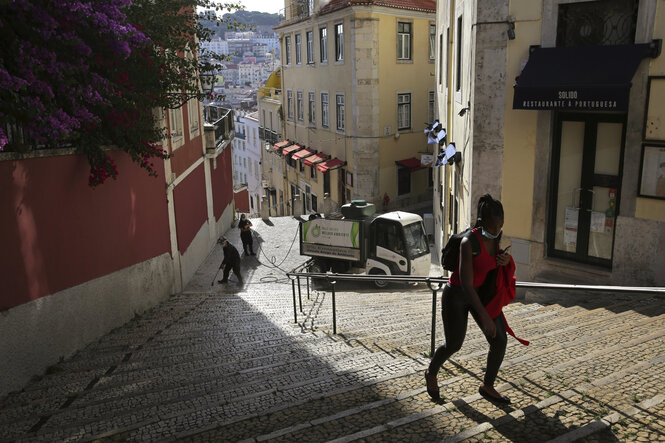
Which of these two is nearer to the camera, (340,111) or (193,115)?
(193,115)

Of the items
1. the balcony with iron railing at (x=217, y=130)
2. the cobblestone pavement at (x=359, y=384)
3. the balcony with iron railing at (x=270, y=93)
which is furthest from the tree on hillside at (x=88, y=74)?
the balcony with iron railing at (x=270, y=93)

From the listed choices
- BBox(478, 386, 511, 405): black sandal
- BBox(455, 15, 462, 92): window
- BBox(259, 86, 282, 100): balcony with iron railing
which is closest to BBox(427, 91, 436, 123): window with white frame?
BBox(259, 86, 282, 100): balcony with iron railing

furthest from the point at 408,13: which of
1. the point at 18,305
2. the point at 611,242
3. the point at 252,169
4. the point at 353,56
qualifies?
the point at 252,169

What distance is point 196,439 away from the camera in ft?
13.3

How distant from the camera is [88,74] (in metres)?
7.54

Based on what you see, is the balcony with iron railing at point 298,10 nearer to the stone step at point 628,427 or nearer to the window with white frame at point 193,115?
the window with white frame at point 193,115

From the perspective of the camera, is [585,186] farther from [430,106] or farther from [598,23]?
[430,106]

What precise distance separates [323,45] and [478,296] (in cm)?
2717

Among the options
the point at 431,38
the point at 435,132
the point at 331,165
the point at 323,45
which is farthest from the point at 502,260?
the point at 323,45

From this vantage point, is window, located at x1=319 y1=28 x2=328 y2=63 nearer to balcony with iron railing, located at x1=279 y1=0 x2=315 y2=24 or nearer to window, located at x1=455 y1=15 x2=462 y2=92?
balcony with iron railing, located at x1=279 y1=0 x2=315 y2=24

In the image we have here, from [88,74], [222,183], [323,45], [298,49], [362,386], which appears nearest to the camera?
[362,386]

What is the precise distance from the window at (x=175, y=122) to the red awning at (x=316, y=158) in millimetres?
13749

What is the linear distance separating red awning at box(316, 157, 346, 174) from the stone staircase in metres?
20.2

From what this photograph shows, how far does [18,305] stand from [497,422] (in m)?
5.86
